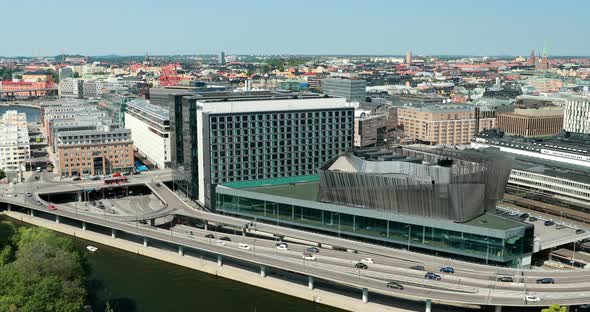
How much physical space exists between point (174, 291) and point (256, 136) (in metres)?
23.8

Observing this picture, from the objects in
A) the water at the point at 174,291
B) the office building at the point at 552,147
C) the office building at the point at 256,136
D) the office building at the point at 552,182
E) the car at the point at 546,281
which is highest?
the office building at the point at 256,136

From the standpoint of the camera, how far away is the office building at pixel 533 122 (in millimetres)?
122312

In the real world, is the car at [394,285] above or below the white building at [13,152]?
below

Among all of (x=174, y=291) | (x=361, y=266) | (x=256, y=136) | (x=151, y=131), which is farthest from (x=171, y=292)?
(x=151, y=131)

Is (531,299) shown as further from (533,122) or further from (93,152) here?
(533,122)

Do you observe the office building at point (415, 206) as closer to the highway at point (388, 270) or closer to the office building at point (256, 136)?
the highway at point (388, 270)

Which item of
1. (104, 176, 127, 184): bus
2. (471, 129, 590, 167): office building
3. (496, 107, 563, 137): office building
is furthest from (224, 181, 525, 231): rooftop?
(496, 107, 563, 137): office building

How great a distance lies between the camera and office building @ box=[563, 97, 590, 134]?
114 m

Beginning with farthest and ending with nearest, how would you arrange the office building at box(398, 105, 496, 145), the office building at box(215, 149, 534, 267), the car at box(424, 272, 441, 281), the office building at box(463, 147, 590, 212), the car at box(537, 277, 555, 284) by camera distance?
the office building at box(398, 105, 496, 145) → the office building at box(463, 147, 590, 212) → the office building at box(215, 149, 534, 267) → the car at box(424, 272, 441, 281) → the car at box(537, 277, 555, 284)

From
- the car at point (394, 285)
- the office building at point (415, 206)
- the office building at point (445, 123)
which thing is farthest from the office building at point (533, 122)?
the car at point (394, 285)

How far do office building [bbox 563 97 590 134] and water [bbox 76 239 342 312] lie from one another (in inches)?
3304

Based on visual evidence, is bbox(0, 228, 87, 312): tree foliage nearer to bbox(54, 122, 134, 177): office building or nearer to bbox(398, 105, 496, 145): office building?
bbox(54, 122, 134, 177): office building

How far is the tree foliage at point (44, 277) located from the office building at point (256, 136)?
75.5 feet

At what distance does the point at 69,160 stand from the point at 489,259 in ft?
206
